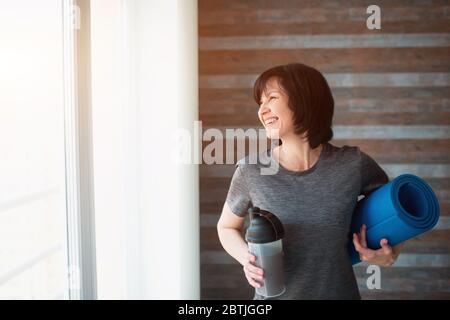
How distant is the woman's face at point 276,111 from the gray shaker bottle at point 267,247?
0.21 metres

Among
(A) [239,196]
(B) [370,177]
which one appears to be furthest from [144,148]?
(B) [370,177]

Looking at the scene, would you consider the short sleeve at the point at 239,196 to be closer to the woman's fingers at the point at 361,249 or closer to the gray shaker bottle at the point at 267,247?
the gray shaker bottle at the point at 267,247

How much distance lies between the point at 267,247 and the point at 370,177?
0.95 ft

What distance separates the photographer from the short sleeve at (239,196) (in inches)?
39.4

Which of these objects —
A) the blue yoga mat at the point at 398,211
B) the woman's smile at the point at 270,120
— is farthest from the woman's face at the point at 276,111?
the blue yoga mat at the point at 398,211

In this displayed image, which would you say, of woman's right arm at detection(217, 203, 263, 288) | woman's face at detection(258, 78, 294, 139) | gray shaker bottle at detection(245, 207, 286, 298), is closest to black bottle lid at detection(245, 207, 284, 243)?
gray shaker bottle at detection(245, 207, 286, 298)

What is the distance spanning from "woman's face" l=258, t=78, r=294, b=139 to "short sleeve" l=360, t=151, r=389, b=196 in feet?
0.62

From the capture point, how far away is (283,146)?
1.01m

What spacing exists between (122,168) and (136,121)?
5.3 inches

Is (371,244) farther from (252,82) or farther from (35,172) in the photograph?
(35,172)

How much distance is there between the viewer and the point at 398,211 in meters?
0.84

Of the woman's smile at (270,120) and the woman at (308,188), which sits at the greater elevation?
the woman's smile at (270,120)

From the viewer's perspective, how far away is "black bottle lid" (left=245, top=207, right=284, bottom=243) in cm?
90

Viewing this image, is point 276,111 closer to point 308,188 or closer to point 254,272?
point 308,188
